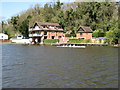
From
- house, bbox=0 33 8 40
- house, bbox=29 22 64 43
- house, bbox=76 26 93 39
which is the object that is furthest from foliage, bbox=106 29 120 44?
house, bbox=0 33 8 40

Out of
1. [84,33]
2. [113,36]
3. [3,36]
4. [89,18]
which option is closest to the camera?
[113,36]

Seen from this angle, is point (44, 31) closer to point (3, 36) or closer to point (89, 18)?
point (89, 18)

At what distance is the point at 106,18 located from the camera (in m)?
77.0

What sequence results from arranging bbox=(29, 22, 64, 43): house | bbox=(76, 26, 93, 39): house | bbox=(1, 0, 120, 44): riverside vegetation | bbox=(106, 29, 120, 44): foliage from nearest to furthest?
bbox=(106, 29, 120, 44): foliage, bbox=(76, 26, 93, 39): house, bbox=(1, 0, 120, 44): riverside vegetation, bbox=(29, 22, 64, 43): house

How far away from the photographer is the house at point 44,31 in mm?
77000

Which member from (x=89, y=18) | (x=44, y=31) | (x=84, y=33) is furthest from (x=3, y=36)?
(x=84, y=33)

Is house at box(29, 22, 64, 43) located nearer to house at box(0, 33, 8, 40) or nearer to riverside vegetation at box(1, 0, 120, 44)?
riverside vegetation at box(1, 0, 120, 44)

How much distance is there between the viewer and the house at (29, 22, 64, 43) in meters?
77.0

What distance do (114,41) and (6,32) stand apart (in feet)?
221

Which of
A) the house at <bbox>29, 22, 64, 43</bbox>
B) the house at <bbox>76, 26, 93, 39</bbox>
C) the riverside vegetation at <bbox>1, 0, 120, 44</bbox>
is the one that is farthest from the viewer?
the house at <bbox>29, 22, 64, 43</bbox>

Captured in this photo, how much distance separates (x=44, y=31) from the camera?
A: 254 ft

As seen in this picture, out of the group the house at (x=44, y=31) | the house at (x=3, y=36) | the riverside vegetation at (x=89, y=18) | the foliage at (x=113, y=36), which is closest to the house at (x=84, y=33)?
the riverside vegetation at (x=89, y=18)

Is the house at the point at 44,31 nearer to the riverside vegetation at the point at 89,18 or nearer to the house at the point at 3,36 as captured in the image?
the riverside vegetation at the point at 89,18

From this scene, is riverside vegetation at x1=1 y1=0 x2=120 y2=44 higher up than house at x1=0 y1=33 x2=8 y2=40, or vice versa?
riverside vegetation at x1=1 y1=0 x2=120 y2=44
